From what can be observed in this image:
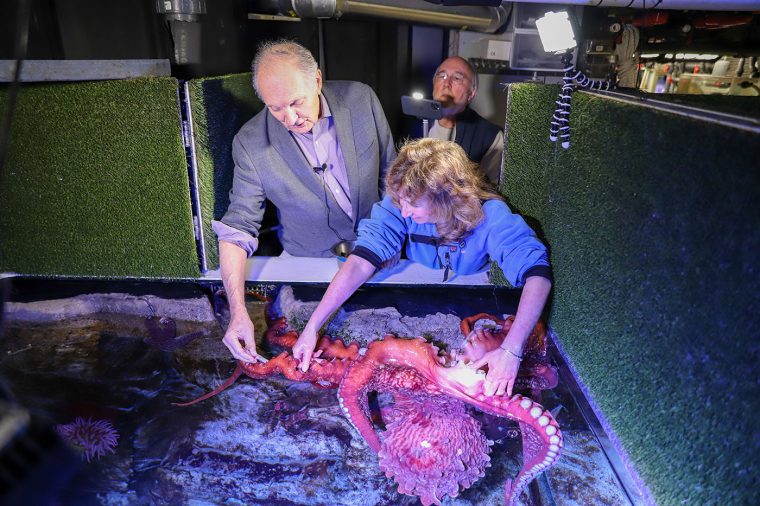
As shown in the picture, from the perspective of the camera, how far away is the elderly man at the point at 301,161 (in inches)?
73.0

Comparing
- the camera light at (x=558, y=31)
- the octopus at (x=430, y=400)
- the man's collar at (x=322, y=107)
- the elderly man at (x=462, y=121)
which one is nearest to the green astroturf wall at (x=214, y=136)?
the man's collar at (x=322, y=107)

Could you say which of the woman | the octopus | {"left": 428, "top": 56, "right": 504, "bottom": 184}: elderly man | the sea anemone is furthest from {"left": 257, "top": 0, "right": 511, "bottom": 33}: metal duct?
the sea anemone

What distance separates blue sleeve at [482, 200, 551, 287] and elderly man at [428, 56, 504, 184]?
108 cm

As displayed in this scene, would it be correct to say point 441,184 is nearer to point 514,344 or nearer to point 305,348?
point 514,344

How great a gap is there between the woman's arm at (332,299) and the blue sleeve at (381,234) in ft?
0.13

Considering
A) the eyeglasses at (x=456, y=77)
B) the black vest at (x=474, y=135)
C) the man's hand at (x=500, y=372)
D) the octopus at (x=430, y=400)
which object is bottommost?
the octopus at (x=430, y=400)

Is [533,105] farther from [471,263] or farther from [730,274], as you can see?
[730,274]

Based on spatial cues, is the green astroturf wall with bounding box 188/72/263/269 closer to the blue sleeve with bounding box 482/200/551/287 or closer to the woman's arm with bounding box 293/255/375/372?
the woman's arm with bounding box 293/255/375/372

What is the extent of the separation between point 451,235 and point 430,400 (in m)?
0.58

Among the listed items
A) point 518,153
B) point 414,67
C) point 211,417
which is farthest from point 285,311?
point 414,67

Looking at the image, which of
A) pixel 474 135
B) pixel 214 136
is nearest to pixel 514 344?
pixel 214 136

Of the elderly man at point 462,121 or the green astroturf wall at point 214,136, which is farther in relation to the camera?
the elderly man at point 462,121

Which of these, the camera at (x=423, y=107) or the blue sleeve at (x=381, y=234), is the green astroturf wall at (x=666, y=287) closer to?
the blue sleeve at (x=381, y=234)

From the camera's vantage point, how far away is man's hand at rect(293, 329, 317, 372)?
1.56 m
